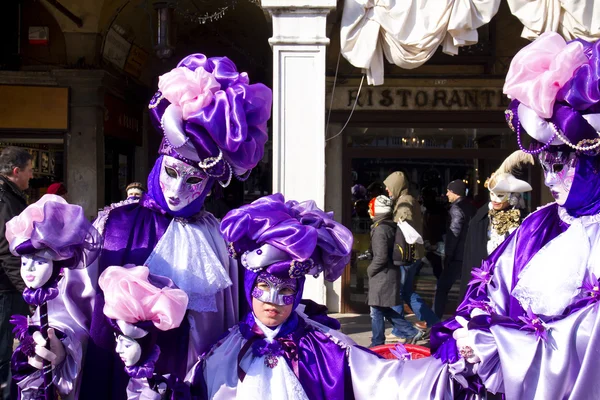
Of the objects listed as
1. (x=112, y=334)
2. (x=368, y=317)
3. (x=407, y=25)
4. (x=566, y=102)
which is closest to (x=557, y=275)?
(x=566, y=102)

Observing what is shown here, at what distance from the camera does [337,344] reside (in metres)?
2.58

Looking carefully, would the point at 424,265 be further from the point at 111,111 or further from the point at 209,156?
the point at 209,156

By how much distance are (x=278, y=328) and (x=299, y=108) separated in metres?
3.42

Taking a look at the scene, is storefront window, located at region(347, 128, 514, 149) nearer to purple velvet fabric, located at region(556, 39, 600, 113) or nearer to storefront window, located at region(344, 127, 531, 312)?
storefront window, located at region(344, 127, 531, 312)

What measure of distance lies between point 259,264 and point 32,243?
73 cm

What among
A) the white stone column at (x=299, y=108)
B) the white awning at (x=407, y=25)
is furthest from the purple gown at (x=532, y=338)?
the white awning at (x=407, y=25)

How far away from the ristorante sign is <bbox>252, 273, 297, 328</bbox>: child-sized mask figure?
563 centimetres

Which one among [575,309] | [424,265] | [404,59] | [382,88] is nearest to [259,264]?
[575,309]

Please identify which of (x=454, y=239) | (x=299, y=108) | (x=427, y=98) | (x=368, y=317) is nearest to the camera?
(x=299, y=108)

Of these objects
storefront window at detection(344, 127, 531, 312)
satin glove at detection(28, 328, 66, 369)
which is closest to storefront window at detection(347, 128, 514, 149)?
storefront window at detection(344, 127, 531, 312)

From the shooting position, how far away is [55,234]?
2.37 metres

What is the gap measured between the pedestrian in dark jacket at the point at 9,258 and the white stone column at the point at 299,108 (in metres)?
1.95

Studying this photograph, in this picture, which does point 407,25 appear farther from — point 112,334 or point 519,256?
point 112,334

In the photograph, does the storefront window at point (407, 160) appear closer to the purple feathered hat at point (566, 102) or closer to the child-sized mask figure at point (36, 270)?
the purple feathered hat at point (566, 102)
